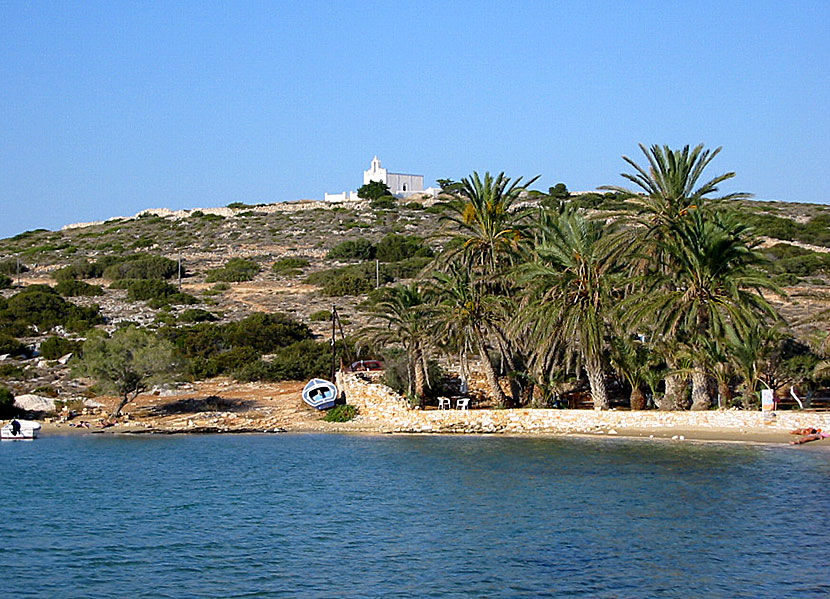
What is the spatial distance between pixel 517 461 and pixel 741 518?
983cm

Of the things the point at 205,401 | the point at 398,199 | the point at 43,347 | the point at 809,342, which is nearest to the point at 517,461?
the point at 809,342

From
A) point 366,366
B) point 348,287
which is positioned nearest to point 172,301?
point 348,287

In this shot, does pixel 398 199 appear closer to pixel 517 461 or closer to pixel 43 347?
pixel 43 347

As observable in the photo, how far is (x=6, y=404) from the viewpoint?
1697 inches

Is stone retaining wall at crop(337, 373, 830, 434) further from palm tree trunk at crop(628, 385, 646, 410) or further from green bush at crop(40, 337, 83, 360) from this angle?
green bush at crop(40, 337, 83, 360)

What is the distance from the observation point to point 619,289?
36.7 metres

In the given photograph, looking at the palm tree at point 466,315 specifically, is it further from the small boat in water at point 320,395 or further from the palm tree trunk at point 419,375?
the small boat in water at point 320,395

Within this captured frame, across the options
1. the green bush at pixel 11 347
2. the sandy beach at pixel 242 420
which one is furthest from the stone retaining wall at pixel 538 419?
the green bush at pixel 11 347

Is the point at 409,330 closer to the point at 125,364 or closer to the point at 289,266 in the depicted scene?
the point at 125,364

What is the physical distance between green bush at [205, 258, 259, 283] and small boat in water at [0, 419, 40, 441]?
43.9 m

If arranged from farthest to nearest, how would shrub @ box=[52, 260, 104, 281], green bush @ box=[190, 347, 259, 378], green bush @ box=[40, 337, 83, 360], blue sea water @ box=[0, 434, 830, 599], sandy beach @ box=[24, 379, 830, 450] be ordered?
1. shrub @ box=[52, 260, 104, 281]
2. green bush @ box=[40, 337, 83, 360]
3. green bush @ box=[190, 347, 259, 378]
4. sandy beach @ box=[24, 379, 830, 450]
5. blue sea water @ box=[0, 434, 830, 599]

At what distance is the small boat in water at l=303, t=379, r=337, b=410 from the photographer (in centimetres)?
4300

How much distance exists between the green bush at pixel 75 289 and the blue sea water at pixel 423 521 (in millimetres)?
44201

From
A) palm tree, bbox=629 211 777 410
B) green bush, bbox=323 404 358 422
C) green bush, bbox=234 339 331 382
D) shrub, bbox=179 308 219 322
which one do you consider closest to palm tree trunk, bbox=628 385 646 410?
palm tree, bbox=629 211 777 410
